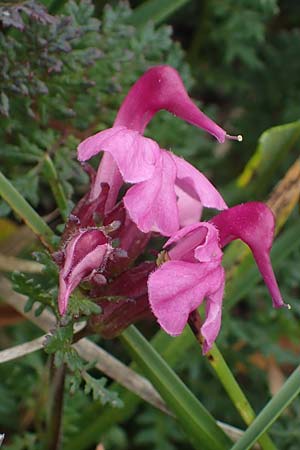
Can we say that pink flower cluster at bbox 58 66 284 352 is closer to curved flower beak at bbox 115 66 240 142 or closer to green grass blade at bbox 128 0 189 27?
curved flower beak at bbox 115 66 240 142

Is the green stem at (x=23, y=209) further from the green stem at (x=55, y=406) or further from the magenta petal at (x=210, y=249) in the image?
the magenta petal at (x=210, y=249)

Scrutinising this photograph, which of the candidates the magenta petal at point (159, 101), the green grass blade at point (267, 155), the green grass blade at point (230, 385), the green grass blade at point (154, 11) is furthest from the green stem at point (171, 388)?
the green grass blade at point (154, 11)

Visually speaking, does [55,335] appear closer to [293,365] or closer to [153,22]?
[153,22]

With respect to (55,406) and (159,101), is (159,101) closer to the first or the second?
(159,101)

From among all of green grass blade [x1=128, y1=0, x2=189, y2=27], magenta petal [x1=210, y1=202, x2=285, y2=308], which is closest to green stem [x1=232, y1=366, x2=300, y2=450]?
magenta petal [x1=210, y1=202, x2=285, y2=308]

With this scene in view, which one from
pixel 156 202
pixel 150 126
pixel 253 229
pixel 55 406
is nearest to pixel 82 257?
pixel 156 202

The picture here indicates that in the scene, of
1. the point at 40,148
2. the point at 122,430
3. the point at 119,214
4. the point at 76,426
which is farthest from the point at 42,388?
the point at 119,214

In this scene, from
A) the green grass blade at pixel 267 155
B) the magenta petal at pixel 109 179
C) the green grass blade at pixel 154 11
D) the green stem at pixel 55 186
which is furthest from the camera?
the green grass blade at pixel 154 11
